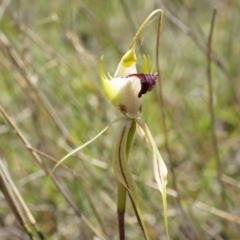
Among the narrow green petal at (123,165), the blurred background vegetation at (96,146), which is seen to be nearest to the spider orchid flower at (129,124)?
the narrow green petal at (123,165)

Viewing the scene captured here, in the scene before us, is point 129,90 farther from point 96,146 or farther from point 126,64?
point 96,146

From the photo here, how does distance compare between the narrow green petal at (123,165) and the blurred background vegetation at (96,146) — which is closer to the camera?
the narrow green petal at (123,165)

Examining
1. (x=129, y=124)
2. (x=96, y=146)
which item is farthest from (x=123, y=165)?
(x=96, y=146)

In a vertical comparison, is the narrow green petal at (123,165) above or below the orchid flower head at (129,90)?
below

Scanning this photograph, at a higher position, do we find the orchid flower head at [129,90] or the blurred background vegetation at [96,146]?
the blurred background vegetation at [96,146]

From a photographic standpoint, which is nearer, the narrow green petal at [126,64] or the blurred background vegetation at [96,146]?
the narrow green petal at [126,64]

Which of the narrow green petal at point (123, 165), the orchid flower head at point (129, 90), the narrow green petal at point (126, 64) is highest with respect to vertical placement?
the narrow green petal at point (126, 64)

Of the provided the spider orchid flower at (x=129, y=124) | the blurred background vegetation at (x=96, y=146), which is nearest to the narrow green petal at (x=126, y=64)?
the spider orchid flower at (x=129, y=124)

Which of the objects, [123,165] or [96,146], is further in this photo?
[96,146]

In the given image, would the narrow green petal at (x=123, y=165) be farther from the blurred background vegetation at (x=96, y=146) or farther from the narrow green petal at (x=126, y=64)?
the blurred background vegetation at (x=96, y=146)

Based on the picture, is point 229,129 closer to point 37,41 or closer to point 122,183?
point 37,41

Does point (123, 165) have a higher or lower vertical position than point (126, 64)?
lower
